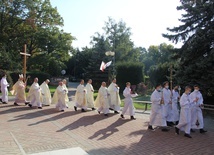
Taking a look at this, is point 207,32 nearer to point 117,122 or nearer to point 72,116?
point 117,122

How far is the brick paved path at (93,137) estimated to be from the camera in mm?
7684

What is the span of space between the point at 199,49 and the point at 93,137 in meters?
9.90

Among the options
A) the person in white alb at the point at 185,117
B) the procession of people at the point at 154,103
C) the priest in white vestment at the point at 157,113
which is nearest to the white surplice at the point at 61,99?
the procession of people at the point at 154,103

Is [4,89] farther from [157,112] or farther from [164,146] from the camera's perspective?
[164,146]

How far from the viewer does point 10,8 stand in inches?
1478

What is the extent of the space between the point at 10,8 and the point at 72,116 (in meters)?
29.5

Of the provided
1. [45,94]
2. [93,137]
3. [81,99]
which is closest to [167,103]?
[93,137]

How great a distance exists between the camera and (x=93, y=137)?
910 cm

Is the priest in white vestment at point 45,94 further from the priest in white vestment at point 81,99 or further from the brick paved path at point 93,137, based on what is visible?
the brick paved path at point 93,137

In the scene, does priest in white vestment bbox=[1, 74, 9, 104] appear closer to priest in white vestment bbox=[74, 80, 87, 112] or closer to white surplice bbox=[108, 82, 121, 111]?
priest in white vestment bbox=[74, 80, 87, 112]

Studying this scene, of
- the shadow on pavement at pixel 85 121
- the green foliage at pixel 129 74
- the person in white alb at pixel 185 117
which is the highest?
the green foliage at pixel 129 74

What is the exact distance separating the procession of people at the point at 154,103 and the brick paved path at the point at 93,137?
45 cm

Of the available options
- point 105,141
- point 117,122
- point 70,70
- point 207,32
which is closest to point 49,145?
point 105,141

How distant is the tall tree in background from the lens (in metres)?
14.8
